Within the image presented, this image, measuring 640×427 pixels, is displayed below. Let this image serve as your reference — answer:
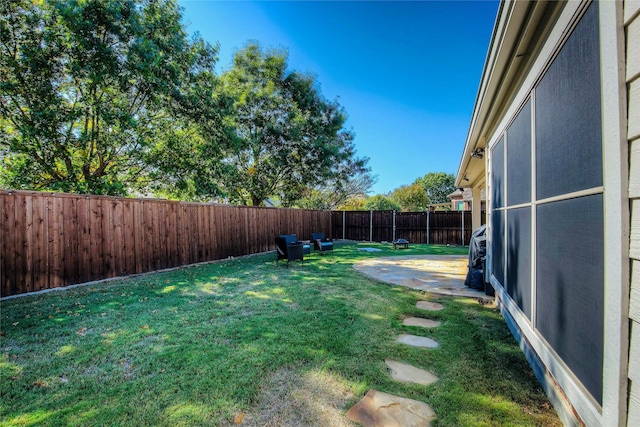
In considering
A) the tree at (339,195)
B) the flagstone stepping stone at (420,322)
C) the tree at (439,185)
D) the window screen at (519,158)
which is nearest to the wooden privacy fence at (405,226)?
the tree at (339,195)

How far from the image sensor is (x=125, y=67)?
6.78m

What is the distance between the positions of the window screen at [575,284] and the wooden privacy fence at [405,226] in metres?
12.1

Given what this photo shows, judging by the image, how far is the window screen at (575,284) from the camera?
1332 millimetres

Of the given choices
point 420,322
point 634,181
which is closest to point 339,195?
point 420,322

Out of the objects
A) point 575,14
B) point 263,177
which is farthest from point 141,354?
point 263,177

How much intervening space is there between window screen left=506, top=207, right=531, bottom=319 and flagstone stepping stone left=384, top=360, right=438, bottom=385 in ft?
3.52

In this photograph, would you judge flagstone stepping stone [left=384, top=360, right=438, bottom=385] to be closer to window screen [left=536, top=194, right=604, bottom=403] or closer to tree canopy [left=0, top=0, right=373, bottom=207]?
window screen [left=536, top=194, right=604, bottom=403]

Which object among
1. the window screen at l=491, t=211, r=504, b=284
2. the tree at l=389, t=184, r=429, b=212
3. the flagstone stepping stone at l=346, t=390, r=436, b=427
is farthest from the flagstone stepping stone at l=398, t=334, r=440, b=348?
the tree at l=389, t=184, r=429, b=212

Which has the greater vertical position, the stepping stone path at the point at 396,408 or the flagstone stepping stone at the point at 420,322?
the stepping stone path at the point at 396,408

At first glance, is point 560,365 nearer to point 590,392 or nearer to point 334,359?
point 590,392

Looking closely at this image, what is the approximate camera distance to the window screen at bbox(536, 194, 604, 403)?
1.33 m

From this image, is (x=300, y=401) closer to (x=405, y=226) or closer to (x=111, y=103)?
(x=111, y=103)

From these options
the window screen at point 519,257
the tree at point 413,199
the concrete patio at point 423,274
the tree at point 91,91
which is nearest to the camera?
the window screen at point 519,257

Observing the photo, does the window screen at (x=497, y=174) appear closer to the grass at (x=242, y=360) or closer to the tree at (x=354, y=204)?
the grass at (x=242, y=360)
